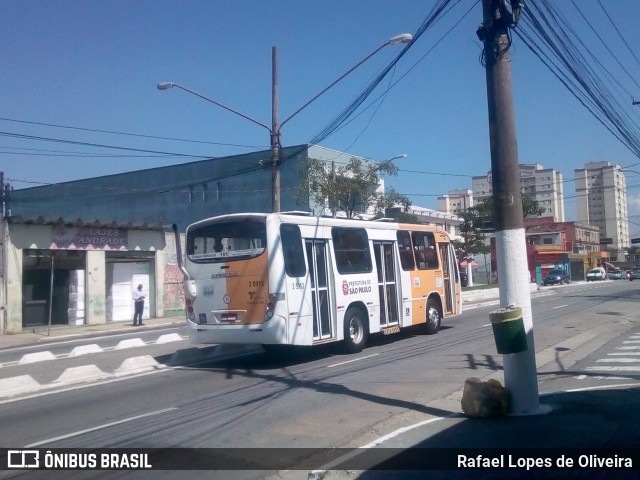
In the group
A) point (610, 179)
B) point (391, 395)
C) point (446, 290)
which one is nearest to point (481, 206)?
point (446, 290)

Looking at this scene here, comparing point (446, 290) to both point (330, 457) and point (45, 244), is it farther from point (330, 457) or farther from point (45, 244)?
point (45, 244)

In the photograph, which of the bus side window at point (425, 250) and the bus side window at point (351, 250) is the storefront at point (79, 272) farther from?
the bus side window at point (425, 250)

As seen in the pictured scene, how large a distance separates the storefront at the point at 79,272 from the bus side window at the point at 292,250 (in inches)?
530

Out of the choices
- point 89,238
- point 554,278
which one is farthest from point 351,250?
point 554,278

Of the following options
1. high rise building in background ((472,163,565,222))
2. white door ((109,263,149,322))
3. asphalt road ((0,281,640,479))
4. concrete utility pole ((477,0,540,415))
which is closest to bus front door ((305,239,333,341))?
asphalt road ((0,281,640,479))

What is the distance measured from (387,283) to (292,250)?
3867mm

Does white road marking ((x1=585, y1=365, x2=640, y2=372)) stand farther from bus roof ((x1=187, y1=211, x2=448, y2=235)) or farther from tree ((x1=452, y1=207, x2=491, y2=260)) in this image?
tree ((x1=452, y1=207, x2=491, y2=260))

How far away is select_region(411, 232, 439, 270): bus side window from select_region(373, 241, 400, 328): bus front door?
1.40 meters

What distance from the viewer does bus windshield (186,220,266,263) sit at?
45.2ft

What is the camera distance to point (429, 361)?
14117 millimetres

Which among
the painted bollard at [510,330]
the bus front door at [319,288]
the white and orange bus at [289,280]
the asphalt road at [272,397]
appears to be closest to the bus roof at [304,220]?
the white and orange bus at [289,280]

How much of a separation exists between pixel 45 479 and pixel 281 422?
3.09 m

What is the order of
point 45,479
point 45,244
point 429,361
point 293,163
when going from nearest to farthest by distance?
point 45,479, point 429,361, point 45,244, point 293,163

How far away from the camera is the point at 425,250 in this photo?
19.2 m
